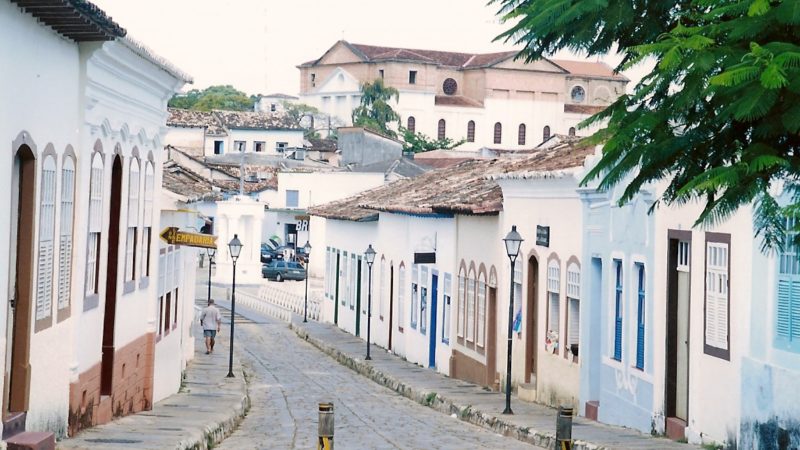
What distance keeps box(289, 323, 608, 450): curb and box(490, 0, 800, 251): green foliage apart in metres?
7.80

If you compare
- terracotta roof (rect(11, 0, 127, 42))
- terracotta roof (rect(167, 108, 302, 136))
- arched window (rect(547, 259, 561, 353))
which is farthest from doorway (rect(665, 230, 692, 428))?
terracotta roof (rect(167, 108, 302, 136))

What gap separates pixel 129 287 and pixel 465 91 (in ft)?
399

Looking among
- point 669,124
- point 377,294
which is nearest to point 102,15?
point 669,124

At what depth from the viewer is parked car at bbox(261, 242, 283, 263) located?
7906cm

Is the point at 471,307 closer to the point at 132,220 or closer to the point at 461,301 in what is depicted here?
the point at 461,301

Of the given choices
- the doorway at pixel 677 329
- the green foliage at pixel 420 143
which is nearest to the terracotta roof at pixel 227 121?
A: the green foliage at pixel 420 143

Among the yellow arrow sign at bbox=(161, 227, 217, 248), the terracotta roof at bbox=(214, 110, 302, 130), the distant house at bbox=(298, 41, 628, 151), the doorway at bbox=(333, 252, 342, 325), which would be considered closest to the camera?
the yellow arrow sign at bbox=(161, 227, 217, 248)

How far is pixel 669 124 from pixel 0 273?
5.35 metres

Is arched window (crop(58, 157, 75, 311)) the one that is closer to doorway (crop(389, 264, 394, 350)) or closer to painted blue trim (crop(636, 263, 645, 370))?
painted blue trim (crop(636, 263, 645, 370))

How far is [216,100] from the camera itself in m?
149

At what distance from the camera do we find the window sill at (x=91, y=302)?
49.0ft

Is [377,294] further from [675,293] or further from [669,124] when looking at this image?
[669,124]

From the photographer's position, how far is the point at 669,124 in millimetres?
8469

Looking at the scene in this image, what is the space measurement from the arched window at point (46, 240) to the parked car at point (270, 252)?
65437mm
